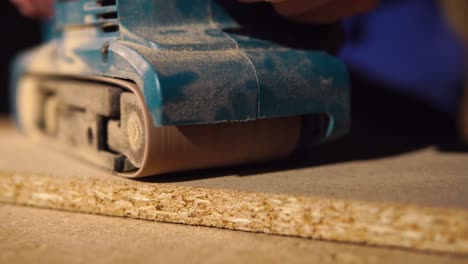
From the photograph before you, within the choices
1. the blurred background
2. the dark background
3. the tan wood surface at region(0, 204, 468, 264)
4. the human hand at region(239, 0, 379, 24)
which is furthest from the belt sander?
the dark background

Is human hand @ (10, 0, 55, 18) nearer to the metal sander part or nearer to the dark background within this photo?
the metal sander part

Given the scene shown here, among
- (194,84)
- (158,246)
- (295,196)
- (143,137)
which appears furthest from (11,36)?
(295,196)

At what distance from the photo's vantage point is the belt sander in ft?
5.27

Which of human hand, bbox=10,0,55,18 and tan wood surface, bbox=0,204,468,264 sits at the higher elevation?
human hand, bbox=10,0,55,18

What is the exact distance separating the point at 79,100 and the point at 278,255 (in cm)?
108

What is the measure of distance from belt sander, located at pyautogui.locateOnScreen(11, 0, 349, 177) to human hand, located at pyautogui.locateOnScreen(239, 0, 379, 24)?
0.35ft

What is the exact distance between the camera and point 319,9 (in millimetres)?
1890

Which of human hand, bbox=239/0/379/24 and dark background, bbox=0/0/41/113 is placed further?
dark background, bbox=0/0/41/113

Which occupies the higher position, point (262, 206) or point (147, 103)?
point (147, 103)

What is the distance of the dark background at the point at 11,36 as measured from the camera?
4320 mm

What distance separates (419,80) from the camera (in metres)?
3.49

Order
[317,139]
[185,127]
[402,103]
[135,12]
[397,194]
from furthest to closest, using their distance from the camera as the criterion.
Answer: [402,103] < [317,139] < [135,12] < [185,127] < [397,194]

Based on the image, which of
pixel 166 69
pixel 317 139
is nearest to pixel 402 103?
pixel 317 139

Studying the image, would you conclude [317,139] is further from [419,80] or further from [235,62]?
[419,80]
